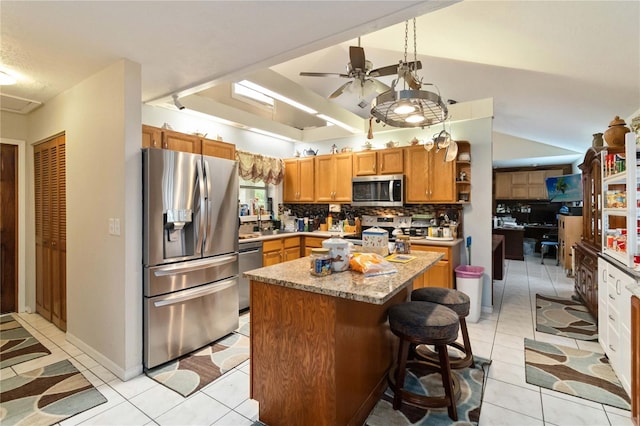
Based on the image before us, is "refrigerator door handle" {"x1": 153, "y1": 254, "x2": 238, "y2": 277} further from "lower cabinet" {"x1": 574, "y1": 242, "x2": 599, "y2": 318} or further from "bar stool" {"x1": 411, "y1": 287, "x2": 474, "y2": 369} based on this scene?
"lower cabinet" {"x1": 574, "y1": 242, "x2": 599, "y2": 318}

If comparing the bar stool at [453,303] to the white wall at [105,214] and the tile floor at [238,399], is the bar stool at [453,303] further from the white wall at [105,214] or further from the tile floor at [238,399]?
the white wall at [105,214]

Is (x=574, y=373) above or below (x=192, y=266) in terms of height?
below

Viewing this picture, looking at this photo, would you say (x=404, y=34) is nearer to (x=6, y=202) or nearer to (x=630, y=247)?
(x=630, y=247)

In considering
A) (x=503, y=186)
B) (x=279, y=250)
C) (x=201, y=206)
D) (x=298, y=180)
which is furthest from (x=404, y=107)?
(x=503, y=186)

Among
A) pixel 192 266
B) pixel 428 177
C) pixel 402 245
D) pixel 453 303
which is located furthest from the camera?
pixel 428 177

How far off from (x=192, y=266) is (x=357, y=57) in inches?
89.3

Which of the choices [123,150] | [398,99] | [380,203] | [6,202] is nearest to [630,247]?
[398,99]

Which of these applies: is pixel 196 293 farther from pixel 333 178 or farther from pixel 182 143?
pixel 333 178

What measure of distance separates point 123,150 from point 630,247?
3.82 m

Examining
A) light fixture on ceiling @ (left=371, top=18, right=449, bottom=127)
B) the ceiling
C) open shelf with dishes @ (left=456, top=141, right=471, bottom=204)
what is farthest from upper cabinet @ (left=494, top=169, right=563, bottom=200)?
light fixture on ceiling @ (left=371, top=18, right=449, bottom=127)

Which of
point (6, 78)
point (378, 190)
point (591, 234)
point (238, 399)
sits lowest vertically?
point (238, 399)

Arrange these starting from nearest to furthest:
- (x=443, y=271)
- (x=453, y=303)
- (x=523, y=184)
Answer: (x=453, y=303), (x=443, y=271), (x=523, y=184)

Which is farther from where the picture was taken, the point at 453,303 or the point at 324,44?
the point at 453,303

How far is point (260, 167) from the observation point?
4980mm
